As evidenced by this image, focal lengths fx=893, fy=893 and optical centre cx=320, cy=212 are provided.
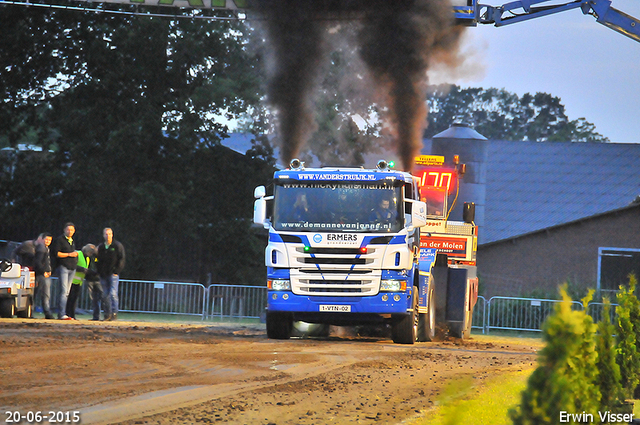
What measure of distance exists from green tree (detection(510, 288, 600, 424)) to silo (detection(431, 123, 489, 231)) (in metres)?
28.9

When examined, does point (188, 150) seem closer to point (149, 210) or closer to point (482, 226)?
point (149, 210)

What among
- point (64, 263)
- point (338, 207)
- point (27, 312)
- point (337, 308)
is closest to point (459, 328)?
point (337, 308)

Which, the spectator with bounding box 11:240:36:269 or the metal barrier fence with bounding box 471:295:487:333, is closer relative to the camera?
the spectator with bounding box 11:240:36:269

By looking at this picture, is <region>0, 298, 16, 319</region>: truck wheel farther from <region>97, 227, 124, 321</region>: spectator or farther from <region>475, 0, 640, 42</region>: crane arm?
<region>475, 0, 640, 42</region>: crane arm

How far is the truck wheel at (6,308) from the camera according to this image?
2000cm

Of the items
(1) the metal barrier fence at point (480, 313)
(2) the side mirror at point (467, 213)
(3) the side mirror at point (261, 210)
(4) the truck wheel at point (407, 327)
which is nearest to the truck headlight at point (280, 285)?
(3) the side mirror at point (261, 210)

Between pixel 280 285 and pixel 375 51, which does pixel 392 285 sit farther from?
pixel 375 51

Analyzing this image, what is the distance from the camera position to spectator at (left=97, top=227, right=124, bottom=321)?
70.0ft

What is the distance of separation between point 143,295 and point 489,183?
1993 cm

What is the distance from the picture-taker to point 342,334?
2006 centimetres

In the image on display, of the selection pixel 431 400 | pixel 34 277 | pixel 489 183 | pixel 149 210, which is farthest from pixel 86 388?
pixel 489 183

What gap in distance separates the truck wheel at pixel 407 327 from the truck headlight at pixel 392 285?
0.56m

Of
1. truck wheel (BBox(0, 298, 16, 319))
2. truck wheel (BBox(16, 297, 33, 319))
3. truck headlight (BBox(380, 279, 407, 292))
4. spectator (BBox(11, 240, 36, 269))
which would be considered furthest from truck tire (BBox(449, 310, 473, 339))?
spectator (BBox(11, 240, 36, 269))

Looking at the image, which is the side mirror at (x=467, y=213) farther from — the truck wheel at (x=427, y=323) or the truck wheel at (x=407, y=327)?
the truck wheel at (x=407, y=327)
